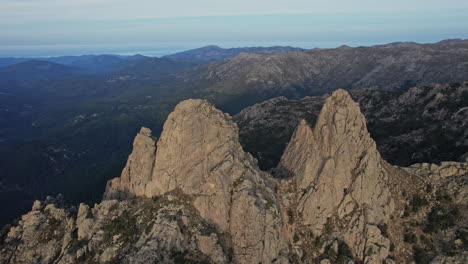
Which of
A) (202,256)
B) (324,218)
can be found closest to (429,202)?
(324,218)

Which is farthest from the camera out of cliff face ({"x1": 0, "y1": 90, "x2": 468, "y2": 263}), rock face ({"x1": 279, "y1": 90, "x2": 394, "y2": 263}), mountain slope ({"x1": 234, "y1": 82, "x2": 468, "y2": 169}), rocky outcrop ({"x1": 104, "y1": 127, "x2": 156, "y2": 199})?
mountain slope ({"x1": 234, "y1": 82, "x2": 468, "y2": 169})

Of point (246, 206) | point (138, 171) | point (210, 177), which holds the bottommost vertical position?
point (246, 206)

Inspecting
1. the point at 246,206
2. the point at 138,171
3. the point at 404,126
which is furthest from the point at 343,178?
A: the point at 404,126

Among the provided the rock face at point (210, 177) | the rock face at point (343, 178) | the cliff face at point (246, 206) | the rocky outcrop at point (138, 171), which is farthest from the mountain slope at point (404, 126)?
the rocky outcrop at point (138, 171)

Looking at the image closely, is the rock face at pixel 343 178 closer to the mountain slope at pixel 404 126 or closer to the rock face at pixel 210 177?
the rock face at pixel 210 177

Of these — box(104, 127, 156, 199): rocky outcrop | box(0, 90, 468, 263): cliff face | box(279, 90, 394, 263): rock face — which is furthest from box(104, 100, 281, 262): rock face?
box(279, 90, 394, 263): rock face

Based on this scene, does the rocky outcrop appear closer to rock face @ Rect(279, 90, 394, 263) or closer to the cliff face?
the cliff face

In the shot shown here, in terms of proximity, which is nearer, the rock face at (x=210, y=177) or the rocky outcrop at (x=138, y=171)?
the rock face at (x=210, y=177)

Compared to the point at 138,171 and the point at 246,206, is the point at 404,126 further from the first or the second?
the point at 138,171

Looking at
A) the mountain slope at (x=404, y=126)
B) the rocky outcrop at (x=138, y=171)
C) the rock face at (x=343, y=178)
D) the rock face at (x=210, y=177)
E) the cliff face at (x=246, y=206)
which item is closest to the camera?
the cliff face at (x=246, y=206)
